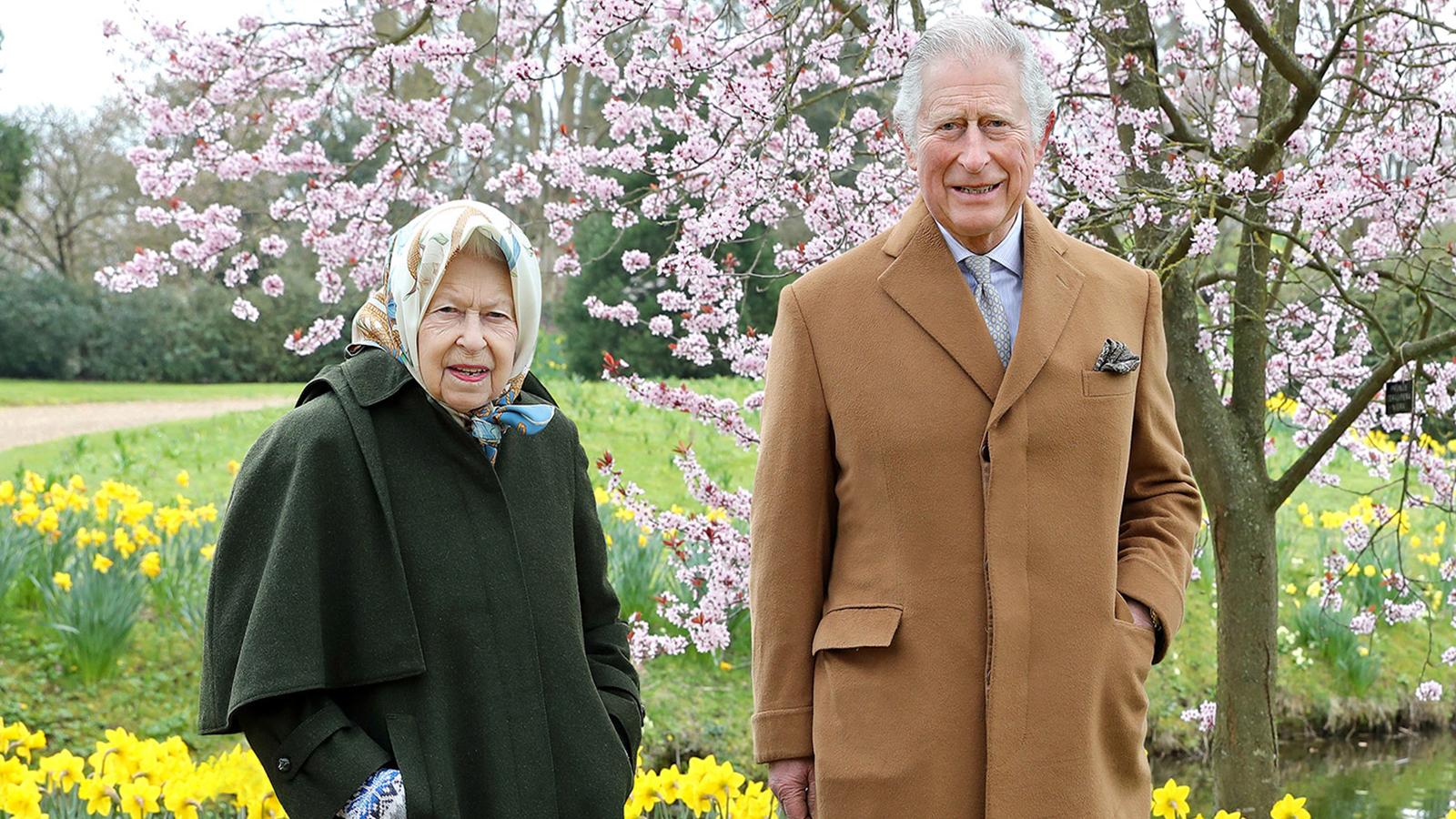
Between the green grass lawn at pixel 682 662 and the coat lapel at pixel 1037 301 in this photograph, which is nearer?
the coat lapel at pixel 1037 301

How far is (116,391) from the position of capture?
57.0 feet

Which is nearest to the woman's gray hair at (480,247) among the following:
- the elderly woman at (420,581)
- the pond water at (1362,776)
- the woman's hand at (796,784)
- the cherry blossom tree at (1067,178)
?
the elderly woman at (420,581)

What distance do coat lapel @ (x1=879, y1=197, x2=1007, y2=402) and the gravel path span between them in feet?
37.0

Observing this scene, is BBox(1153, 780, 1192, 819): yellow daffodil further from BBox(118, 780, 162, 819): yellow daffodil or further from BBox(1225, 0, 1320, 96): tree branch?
BBox(118, 780, 162, 819): yellow daffodil

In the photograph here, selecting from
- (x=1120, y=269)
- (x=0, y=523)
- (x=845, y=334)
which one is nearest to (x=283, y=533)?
(x=845, y=334)

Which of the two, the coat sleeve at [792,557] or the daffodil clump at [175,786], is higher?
the coat sleeve at [792,557]

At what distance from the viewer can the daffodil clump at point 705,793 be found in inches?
117

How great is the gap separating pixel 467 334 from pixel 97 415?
14204mm

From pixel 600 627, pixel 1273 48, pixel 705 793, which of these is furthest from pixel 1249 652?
pixel 600 627

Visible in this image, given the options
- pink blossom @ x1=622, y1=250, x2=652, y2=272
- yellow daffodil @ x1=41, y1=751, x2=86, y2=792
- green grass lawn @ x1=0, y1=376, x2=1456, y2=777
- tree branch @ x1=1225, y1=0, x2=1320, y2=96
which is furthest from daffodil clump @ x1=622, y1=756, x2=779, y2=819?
pink blossom @ x1=622, y1=250, x2=652, y2=272

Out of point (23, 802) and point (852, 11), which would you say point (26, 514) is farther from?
point (852, 11)

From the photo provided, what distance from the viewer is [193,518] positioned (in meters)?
5.98

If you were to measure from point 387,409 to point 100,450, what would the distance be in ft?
29.0

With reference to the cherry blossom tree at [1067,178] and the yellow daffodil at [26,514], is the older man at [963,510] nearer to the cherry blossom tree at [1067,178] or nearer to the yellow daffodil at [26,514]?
the cherry blossom tree at [1067,178]
